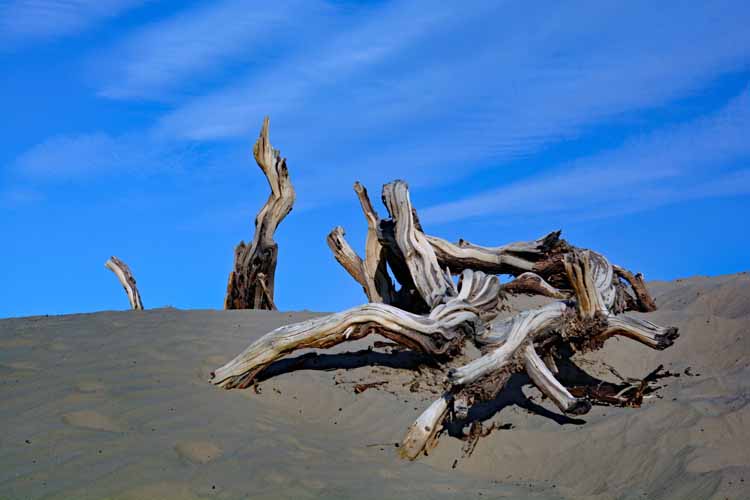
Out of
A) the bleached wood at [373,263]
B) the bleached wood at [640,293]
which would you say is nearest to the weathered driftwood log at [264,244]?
the bleached wood at [373,263]

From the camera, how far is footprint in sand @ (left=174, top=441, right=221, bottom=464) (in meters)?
5.48

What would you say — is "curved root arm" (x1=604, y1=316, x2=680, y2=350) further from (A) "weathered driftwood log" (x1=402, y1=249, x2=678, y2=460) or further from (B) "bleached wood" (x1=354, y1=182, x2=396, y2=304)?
(B) "bleached wood" (x1=354, y1=182, x2=396, y2=304)

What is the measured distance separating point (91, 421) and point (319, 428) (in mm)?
1909

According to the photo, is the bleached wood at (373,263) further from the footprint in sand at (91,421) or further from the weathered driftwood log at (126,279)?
the footprint in sand at (91,421)

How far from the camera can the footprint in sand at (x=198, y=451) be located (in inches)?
216

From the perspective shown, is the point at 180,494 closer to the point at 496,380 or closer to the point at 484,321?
the point at 496,380

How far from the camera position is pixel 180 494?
4816 millimetres

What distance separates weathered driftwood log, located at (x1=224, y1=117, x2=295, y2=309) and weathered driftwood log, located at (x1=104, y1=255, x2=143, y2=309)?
6.93ft

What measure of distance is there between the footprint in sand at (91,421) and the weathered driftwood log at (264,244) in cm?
629

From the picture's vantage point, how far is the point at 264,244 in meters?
12.4

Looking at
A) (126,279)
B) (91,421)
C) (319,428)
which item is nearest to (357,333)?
(319,428)

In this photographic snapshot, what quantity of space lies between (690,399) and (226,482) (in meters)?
4.17

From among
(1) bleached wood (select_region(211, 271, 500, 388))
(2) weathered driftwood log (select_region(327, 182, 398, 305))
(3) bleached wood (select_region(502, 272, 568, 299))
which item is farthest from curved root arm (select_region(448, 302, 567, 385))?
(2) weathered driftwood log (select_region(327, 182, 398, 305))

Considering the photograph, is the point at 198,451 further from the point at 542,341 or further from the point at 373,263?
the point at 373,263
